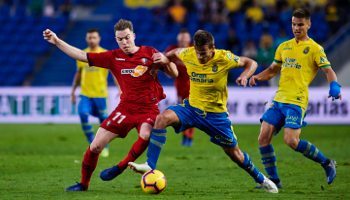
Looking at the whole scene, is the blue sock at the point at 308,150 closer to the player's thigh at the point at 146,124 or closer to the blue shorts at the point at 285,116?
the blue shorts at the point at 285,116

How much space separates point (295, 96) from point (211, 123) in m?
1.25

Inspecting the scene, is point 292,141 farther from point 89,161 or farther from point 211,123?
point 89,161

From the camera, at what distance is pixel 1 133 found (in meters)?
12.8

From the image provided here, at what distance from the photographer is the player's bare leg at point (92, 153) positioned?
519cm

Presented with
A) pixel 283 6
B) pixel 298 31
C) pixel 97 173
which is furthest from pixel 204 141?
pixel 283 6

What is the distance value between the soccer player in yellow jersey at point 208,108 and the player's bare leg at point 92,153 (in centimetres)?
57

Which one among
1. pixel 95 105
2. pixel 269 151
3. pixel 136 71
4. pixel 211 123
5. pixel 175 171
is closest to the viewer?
pixel 211 123

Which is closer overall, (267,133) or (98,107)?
(267,133)

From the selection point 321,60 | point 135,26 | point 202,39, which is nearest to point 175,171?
point 202,39

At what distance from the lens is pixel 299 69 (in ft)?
18.4

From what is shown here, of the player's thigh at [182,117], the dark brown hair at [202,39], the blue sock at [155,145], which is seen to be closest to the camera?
the dark brown hair at [202,39]

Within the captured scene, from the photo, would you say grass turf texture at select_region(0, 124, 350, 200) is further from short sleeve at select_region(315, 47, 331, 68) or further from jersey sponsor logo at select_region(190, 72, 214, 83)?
short sleeve at select_region(315, 47, 331, 68)

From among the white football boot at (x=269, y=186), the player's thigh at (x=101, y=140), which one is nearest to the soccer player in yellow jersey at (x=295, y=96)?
the white football boot at (x=269, y=186)

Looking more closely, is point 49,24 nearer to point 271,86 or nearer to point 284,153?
point 271,86
